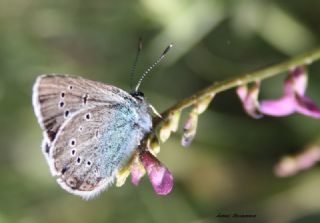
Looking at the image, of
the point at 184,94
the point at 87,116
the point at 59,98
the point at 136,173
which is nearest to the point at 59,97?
the point at 59,98

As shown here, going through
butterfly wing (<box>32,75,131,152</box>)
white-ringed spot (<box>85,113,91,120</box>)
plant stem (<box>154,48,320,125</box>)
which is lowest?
plant stem (<box>154,48,320,125</box>)

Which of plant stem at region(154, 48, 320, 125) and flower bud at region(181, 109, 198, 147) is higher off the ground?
plant stem at region(154, 48, 320, 125)

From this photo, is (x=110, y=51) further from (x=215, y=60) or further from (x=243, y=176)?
(x=243, y=176)

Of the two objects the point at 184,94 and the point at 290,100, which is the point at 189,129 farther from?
the point at 184,94

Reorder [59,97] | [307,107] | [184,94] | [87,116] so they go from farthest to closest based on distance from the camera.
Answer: [184,94] → [87,116] → [59,97] → [307,107]

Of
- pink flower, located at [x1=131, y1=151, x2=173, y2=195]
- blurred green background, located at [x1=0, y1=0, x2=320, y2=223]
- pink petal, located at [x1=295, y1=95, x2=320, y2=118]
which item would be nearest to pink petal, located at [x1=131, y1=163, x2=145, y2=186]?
pink flower, located at [x1=131, y1=151, x2=173, y2=195]

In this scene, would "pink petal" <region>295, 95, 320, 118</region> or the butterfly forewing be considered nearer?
"pink petal" <region>295, 95, 320, 118</region>

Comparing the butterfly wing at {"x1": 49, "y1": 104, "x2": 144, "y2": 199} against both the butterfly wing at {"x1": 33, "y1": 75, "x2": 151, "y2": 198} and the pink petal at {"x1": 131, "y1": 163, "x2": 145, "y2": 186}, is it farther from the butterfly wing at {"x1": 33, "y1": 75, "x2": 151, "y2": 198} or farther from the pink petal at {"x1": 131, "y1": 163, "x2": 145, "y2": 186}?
the pink petal at {"x1": 131, "y1": 163, "x2": 145, "y2": 186}
